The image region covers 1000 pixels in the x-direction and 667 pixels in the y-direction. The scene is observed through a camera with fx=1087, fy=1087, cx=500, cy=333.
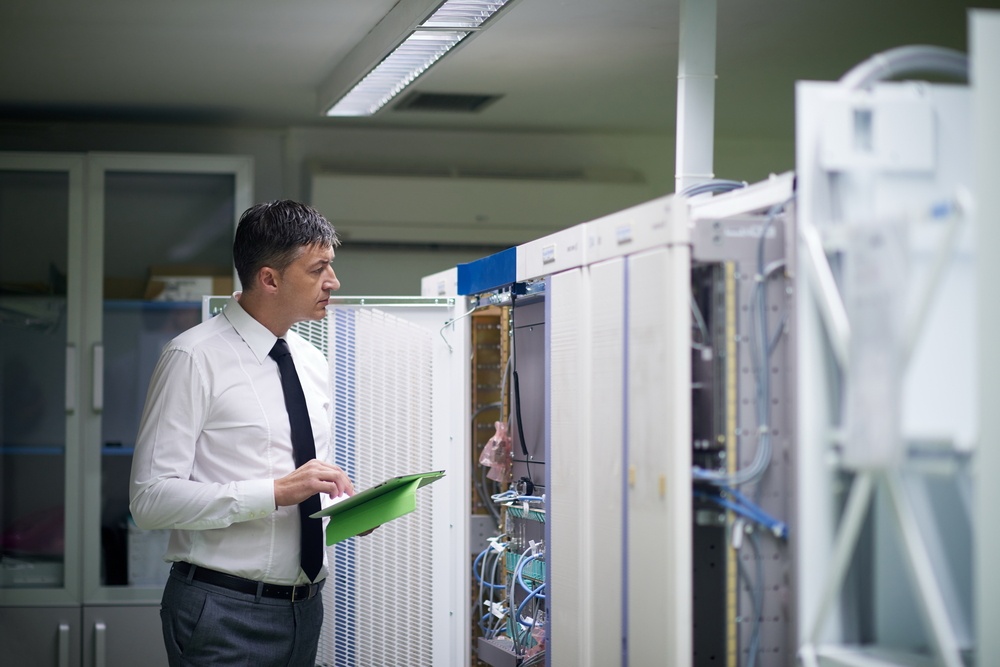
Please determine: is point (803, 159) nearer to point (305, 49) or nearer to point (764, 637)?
point (764, 637)

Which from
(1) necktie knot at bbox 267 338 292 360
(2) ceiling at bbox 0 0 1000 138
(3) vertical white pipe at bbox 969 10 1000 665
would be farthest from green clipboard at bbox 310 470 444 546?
(2) ceiling at bbox 0 0 1000 138

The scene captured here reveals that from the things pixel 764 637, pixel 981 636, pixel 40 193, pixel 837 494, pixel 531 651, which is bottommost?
pixel 531 651

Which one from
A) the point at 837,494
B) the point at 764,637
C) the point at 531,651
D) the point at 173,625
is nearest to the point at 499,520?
the point at 531,651

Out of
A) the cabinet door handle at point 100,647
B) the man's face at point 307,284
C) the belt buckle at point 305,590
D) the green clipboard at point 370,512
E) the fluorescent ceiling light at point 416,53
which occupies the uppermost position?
the fluorescent ceiling light at point 416,53

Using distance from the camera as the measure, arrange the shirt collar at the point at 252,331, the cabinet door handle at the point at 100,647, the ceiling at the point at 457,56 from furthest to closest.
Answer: the cabinet door handle at the point at 100,647, the ceiling at the point at 457,56, the shirt collar at the point at 252,331

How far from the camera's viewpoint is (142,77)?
4.08 meters

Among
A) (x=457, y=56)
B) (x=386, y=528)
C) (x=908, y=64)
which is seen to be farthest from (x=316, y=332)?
(x=908, y=64)

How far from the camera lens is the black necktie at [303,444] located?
95.7 inches

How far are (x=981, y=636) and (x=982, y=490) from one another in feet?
0.65

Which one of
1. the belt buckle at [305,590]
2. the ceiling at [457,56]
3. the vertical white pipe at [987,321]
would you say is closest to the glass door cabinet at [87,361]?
the ceiling at [457,56]

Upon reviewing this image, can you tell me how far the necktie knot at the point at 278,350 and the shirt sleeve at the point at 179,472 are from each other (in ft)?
0.65

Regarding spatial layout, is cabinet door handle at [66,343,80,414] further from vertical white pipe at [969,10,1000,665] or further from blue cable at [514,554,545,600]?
vertical white pipe at [969,10,1000,665]

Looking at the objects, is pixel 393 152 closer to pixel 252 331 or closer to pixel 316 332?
pixel 316 332

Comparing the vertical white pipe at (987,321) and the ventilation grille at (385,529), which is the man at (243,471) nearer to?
the ventilation grille at (385,529)
